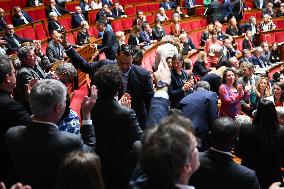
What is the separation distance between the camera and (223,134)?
4.78ft

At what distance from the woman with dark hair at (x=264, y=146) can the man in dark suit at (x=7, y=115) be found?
2.83 feet

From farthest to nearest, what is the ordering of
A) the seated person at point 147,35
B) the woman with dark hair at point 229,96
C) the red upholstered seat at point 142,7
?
the red upholstered seat at point 142,7, the seated person at point 147,35, the woman with dark hair at point 229,96

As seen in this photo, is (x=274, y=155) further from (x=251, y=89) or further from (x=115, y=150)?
(x=251, y=89)

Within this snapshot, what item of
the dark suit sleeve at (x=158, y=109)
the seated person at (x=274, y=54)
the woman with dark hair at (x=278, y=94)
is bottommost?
the seated person at (x=274, y=54)

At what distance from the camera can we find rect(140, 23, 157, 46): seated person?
6155 mm

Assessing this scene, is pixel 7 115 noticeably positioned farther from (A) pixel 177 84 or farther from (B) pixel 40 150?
(A) pixel 177 84

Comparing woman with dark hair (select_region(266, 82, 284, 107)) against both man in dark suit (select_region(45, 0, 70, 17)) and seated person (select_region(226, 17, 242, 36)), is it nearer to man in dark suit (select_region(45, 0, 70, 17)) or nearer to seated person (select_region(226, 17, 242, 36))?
seated person (select_region(226, 17, 242, 36))

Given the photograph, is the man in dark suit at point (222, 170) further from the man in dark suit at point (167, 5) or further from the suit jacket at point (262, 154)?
the man in dark suit at point (167, 5)

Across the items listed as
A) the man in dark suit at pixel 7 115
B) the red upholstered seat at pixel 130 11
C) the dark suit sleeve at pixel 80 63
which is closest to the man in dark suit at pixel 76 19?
the red upholstered seat at pixel 130 11

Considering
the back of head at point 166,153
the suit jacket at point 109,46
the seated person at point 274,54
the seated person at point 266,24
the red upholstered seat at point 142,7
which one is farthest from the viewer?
the red upholstered seat at point 142,7

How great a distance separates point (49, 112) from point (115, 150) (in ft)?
1.32

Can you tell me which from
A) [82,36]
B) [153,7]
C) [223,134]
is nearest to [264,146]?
[223,134]

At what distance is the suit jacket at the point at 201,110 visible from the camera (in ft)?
7.09

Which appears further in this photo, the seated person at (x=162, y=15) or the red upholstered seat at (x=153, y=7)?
the red upholstered seat at (x=153, y=7)
